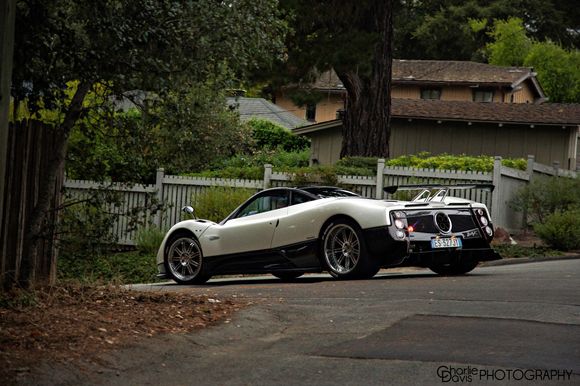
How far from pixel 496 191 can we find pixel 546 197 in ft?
3.92

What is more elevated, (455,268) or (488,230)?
(488,230)

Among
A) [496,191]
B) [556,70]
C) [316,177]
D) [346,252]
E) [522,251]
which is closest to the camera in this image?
[346,252]

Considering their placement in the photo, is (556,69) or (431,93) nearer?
(431,93)

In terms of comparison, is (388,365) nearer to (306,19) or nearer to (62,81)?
(62,81)

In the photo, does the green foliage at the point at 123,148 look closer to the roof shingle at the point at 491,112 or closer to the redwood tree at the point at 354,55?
the redwood tree at the point at 354,55

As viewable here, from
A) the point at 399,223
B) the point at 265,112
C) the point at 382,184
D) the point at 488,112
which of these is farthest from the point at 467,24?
the point at 399,223

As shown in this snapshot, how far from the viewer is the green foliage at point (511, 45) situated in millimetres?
59625

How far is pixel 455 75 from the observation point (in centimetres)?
5309

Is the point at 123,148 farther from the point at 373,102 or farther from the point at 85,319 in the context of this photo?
the point at 373,102

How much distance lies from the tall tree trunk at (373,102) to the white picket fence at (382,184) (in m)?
5.00

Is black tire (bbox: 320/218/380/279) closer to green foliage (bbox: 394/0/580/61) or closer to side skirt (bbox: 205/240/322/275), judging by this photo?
side skirt (bbox: 205/240/322/275)

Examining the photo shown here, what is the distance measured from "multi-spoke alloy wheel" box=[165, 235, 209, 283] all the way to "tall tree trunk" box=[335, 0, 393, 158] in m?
12.2

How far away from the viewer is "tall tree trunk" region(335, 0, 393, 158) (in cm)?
2842

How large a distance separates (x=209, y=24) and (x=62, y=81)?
68.7 inches
